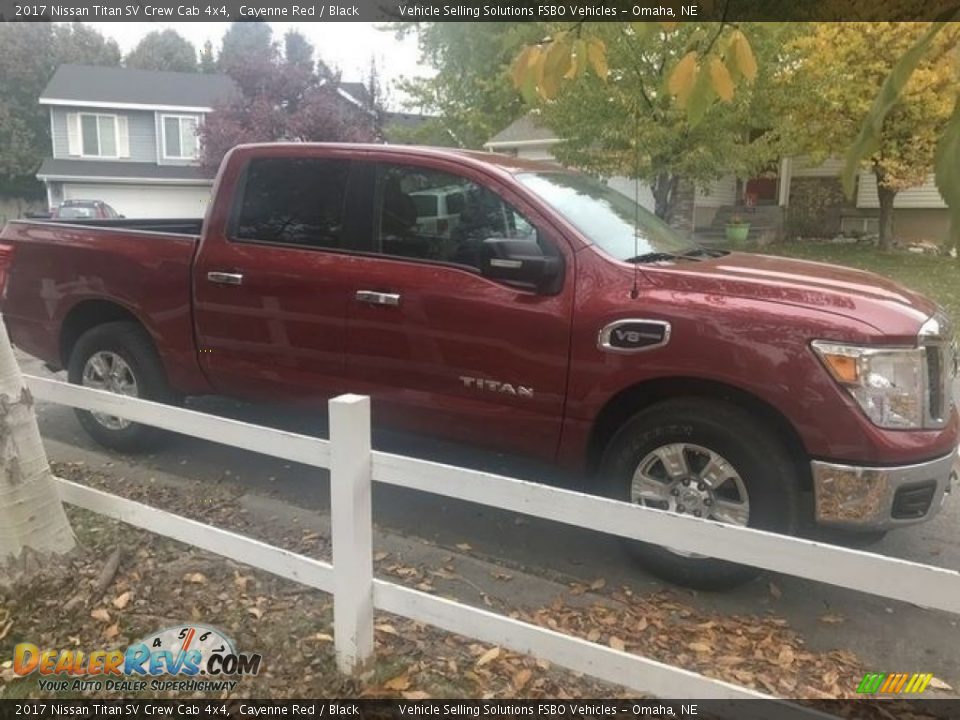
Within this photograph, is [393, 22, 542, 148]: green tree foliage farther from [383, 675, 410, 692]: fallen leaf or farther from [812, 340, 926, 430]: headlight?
[383, 675, 410, 692]: fallen leaf

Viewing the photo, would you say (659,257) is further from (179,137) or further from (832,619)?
(179,137)

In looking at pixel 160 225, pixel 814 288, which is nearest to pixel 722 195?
pixel 160 225

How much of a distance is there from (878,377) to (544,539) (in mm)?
1778

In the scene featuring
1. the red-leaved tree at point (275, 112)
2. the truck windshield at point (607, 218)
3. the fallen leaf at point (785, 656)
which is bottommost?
the fallen leaf at point (785, 656)

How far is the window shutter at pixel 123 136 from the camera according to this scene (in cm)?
3506

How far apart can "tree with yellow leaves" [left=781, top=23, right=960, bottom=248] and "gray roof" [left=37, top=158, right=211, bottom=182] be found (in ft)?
78.7

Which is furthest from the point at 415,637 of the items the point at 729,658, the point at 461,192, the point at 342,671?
the point at 461,192

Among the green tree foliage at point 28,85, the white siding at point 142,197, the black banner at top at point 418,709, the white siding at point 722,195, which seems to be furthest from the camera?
the green tree foliage at point 28,85

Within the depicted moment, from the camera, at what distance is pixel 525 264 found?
3.83 meters

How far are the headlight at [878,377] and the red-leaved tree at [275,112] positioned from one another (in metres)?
27.4

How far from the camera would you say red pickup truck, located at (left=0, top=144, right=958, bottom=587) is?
335cm

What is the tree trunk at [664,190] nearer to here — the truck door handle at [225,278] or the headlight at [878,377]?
the truck door handle at [225,278]

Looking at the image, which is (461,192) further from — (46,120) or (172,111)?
(46,120)

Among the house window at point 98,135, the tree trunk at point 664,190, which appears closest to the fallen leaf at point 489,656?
the tree trunk at point 664,190
